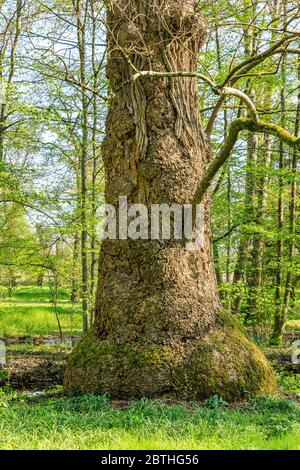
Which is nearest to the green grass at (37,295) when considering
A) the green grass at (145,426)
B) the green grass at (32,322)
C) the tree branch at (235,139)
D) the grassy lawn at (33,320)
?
the grassy lawn at (33,320)

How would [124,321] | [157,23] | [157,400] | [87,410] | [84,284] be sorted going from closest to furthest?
[87,410] < [157,400] < [124,321] < [157,23] < [84,284]

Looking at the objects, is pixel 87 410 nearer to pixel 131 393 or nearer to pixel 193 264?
pixel 131 393

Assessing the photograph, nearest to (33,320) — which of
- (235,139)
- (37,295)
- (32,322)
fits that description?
(32,322)

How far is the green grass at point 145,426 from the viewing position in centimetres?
329

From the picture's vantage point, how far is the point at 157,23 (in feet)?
18.3

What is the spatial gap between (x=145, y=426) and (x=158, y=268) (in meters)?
1.87

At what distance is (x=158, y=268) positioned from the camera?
5.21 meters

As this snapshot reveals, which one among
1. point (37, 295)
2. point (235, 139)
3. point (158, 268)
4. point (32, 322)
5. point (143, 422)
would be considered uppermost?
point (235, 139)

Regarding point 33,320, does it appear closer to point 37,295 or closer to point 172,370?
point 37,295

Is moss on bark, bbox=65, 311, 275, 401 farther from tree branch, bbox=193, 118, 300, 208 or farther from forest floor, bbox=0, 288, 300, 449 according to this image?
tree branch, bbox=193, 118, 300, 208

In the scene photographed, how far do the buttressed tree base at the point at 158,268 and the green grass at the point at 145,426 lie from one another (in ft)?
1.39

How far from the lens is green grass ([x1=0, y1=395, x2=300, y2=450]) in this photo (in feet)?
10.8
